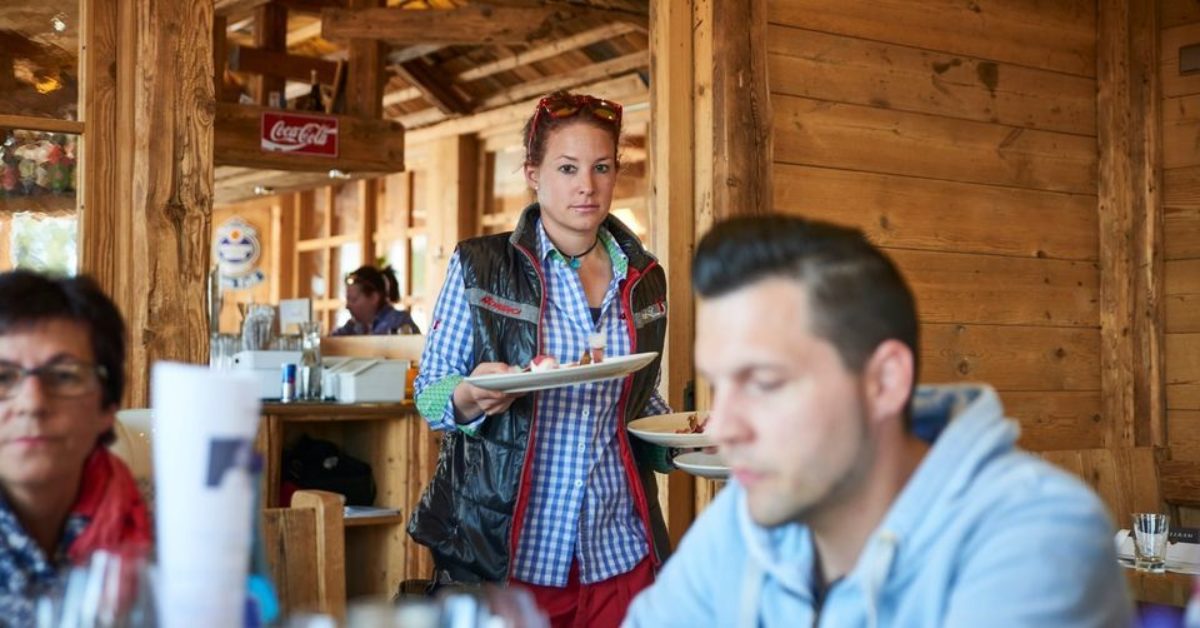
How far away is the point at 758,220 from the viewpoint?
4.66 ft

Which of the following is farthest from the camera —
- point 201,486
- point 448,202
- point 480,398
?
point 448,202

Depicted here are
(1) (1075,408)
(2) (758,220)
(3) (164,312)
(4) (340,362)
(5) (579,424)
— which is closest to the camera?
(2) (758,220)

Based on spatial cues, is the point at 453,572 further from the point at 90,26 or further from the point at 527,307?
the point at 90,26

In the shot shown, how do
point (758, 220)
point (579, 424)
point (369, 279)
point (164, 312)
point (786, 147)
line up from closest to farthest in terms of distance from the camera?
point (758, 220) < point (579, 424) < point (164, 312) < point (786, 147) < point (369, 279)

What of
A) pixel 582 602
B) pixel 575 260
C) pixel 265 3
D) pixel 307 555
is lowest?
pixel 582 602

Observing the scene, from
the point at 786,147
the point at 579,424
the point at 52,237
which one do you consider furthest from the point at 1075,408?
the point at 52,237

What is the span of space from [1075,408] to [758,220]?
11.3 ft

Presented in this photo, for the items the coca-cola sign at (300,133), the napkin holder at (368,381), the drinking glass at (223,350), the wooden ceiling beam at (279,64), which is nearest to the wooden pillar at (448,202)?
the wooden ceiling beam at (279,64)

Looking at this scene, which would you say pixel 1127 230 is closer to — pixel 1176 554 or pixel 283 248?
pixel 1176 554

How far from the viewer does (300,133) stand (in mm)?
7957

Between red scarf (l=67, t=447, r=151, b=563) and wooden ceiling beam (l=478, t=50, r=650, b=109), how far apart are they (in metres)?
7.04

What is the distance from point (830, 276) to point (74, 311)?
88 cm

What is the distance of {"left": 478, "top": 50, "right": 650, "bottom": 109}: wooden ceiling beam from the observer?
8.71 meters

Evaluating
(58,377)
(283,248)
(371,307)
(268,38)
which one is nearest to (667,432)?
(58,377)
